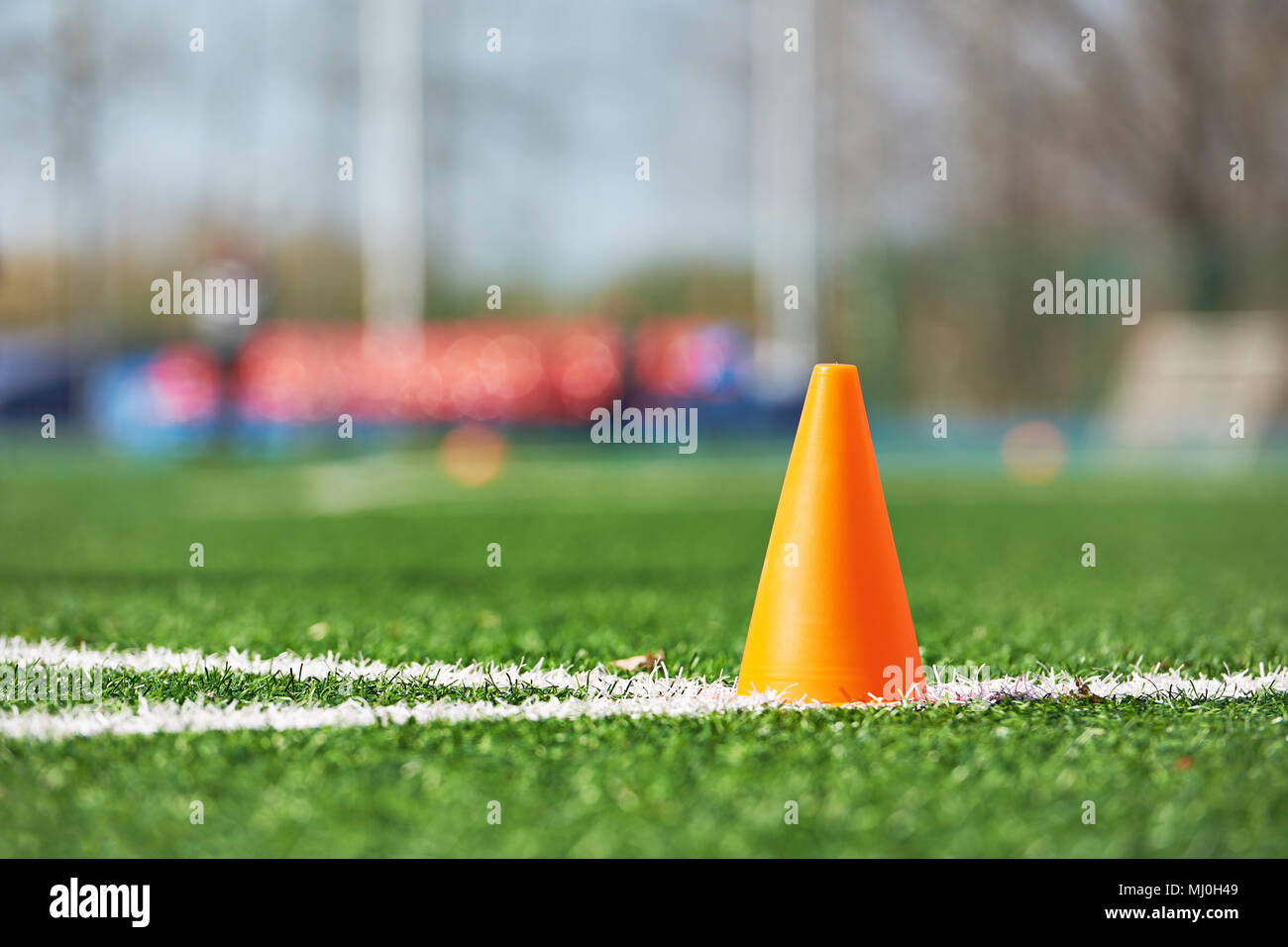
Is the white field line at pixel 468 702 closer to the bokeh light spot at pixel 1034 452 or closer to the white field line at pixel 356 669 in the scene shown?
the white field line at pixel 356 669

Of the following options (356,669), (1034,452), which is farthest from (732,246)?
(356,669)

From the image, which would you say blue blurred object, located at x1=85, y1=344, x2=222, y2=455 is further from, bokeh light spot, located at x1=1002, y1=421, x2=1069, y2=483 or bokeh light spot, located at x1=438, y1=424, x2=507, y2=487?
bokeh light spot, located at x1=1002, y1=421, x2=1069, y2=483

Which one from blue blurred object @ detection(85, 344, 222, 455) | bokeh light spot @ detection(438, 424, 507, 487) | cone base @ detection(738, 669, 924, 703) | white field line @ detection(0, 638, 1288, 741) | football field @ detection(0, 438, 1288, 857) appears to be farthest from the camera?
blue blurred object @ detection(85, 344, 222, 455)

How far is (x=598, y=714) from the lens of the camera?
2828 millimetres

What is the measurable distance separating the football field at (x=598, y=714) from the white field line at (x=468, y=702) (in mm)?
12

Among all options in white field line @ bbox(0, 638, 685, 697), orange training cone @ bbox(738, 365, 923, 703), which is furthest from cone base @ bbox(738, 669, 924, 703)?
white field line @ bbox(0, 638, 685, 697)

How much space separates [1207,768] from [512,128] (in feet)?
84.8

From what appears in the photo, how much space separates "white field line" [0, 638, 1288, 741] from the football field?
0.01 metres

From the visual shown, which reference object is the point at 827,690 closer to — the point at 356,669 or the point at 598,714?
the point at 598,714

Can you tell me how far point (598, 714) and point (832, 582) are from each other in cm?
53

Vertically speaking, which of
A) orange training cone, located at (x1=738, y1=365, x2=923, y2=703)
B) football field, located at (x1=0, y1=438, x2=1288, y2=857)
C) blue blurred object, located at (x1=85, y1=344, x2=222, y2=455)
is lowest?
football field, located at (x1=0, y1=438, x2=1288, y2=857)

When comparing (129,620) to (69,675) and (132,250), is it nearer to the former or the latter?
(69,675)

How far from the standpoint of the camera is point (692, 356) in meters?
21.0

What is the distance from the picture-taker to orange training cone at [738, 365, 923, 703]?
2.87 metres
